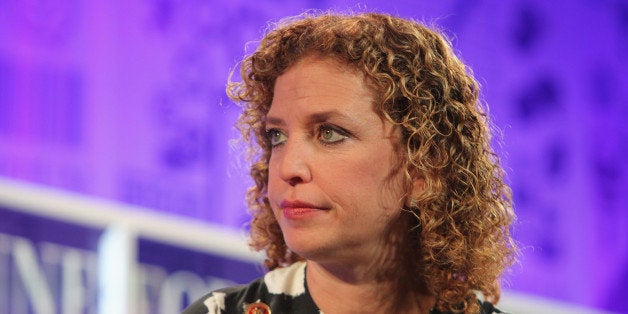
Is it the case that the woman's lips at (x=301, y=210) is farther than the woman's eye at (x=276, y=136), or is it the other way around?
the woman's eye at (x=276, y=136)

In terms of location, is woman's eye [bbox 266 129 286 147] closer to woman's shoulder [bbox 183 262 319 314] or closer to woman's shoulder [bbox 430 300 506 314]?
woman's shoulder [bbox 183 262 319 314]

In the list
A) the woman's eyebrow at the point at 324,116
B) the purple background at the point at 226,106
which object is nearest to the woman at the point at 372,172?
the woman's eyebrow at the point at 324,116

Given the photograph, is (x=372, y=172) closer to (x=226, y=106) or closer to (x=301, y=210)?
(x=301, y=210)

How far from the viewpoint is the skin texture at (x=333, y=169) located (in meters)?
2.00

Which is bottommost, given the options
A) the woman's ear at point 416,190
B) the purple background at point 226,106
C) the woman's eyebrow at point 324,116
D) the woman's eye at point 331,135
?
the woman's ear at point 416,190

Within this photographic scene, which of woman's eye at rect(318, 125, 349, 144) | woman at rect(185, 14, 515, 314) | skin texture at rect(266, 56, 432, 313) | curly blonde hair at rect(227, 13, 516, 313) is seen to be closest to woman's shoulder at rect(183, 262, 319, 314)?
woman at rect(185, 14, 515, 314)

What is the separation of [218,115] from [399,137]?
189 centimetres

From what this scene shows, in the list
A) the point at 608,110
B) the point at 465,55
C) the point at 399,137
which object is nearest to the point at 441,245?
the point at 399,137

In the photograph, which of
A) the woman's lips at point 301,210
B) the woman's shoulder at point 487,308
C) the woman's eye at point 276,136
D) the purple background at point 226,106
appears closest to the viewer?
the woman's lips at point 301,210

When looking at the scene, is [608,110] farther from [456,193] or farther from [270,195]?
[270,195]

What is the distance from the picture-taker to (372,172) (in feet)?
6.68

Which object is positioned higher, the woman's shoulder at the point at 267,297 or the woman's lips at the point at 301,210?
the woman's lips at the point at 301,210

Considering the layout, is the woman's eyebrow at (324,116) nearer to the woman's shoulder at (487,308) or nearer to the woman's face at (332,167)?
the woman's face at (332,167)

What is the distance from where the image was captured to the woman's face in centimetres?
200
